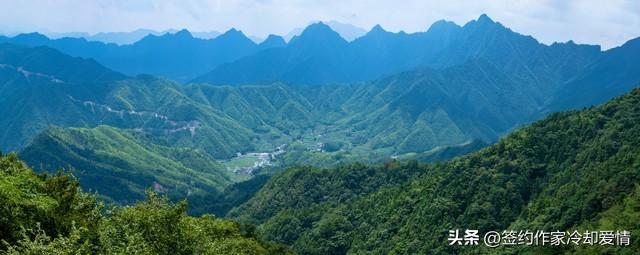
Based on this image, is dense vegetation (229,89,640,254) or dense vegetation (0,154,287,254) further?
dense vegetation (229,89,640,254)

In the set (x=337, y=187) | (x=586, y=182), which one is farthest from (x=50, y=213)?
(x=337, y=187)

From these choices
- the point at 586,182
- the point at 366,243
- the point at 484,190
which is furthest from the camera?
the point at 366,243

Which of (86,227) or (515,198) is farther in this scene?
(515,198)

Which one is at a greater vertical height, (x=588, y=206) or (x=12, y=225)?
(x=588, y=206)

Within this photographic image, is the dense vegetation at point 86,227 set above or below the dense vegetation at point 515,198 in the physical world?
below

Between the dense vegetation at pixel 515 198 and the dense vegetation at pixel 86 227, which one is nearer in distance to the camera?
the dense vegetation at pixel 86 227

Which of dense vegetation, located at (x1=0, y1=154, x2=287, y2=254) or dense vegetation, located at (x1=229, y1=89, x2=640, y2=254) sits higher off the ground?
dense vegetation, located at (x1=229, y1=89, x2=640, y2=254)

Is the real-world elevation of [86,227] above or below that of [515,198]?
below

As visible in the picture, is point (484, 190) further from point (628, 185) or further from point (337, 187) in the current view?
point (337, 187)
